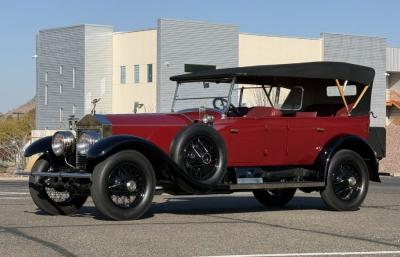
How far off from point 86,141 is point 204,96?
2448mm

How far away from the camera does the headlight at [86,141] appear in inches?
→ 425

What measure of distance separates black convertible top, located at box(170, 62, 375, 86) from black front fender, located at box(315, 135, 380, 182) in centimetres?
111

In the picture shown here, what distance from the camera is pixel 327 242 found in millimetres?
8602

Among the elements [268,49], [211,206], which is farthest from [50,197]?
[268,49]

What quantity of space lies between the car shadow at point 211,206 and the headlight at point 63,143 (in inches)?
38.2

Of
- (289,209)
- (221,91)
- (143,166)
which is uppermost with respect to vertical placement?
(221,91)

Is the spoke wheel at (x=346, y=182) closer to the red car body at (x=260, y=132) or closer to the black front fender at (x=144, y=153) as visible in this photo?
the red car body at (x=260, y=132)

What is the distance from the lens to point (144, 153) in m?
10.7

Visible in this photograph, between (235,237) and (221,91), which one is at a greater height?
(221,91)

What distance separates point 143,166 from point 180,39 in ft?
146

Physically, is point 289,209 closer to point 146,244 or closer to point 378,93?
point 146,244

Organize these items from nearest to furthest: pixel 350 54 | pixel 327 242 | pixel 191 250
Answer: pixel 191 250
pixel 327 242
pixel 350 54

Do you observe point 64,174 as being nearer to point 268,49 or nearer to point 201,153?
point 201,153

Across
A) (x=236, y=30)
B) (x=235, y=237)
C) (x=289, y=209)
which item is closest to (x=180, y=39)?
(x=236, y=30)
